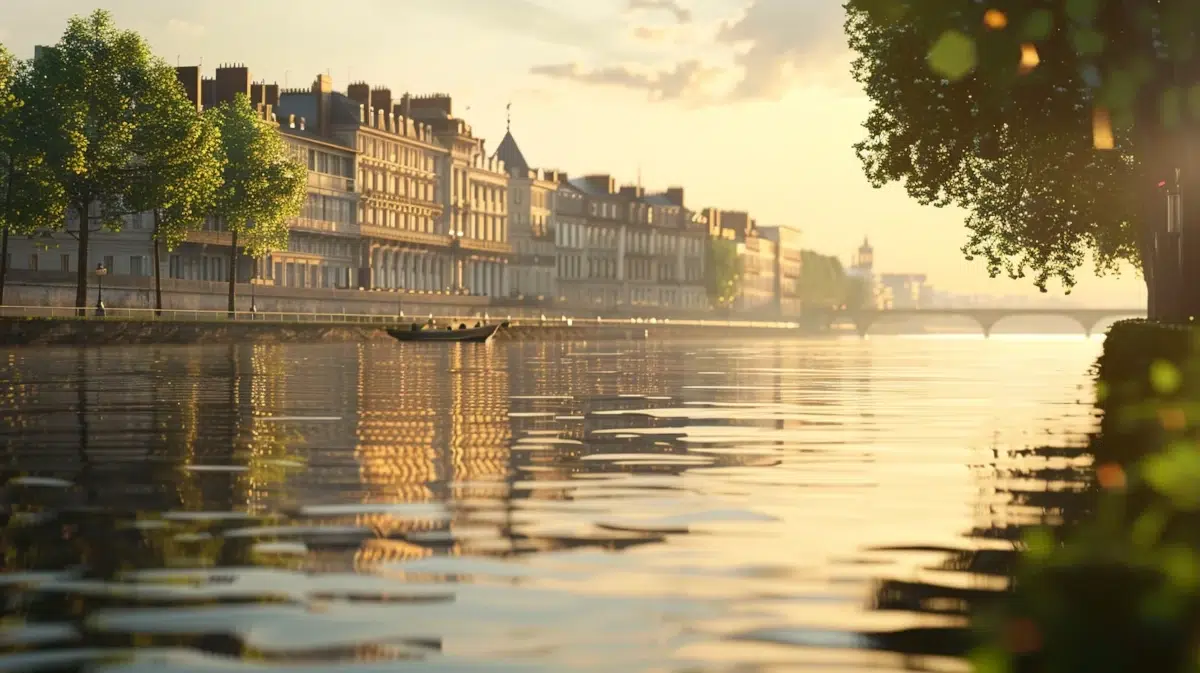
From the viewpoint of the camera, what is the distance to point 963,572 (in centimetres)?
1241

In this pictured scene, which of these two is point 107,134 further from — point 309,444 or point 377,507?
point 377,507

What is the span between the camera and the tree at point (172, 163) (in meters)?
106

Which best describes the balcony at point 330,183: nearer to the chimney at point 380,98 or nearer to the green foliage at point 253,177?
the chimney at point 380,98

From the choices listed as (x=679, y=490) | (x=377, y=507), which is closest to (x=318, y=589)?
(x=377, y=507)

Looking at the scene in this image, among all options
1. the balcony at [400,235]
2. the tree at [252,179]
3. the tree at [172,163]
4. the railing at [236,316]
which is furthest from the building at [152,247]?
the tree at [172,163]

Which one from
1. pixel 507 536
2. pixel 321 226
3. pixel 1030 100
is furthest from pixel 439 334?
pixel 507 536

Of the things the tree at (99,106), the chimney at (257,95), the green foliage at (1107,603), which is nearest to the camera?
the green foliage at (1107,603)

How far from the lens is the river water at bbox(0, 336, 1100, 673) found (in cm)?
972

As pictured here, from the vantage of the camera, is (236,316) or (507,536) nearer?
(507,536)

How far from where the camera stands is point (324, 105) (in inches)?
7057

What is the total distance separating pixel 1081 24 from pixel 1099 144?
3.26 meters

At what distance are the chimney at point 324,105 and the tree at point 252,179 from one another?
161ft

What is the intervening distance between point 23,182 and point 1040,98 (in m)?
67.6

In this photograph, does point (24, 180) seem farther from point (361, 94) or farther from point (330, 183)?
point (361, 94)
